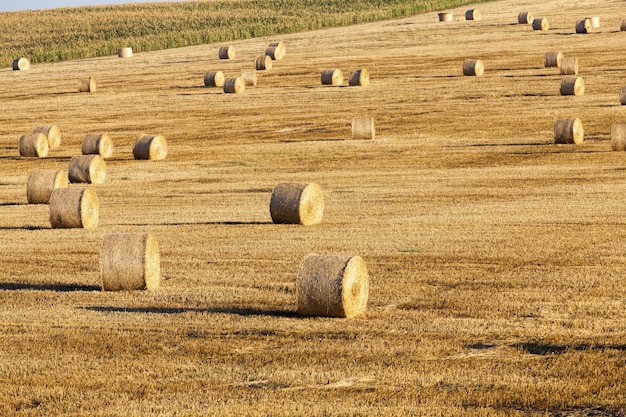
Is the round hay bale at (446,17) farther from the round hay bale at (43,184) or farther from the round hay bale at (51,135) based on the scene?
the round hay bale at (43,184)

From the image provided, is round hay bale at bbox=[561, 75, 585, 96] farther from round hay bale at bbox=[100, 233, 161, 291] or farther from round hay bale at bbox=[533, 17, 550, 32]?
round hay bale at bbox=[100, 233, 161, 291]

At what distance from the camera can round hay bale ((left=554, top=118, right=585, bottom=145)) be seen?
33750 mm

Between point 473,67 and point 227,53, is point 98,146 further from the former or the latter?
point 227,53

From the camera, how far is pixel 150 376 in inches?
491

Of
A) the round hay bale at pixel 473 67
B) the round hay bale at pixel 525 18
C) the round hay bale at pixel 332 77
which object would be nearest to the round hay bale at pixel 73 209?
the round hay bale at pixel 332 77

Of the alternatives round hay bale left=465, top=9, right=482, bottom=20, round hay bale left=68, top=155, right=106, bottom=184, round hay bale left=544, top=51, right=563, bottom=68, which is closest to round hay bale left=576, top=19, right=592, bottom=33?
round hay bale left=544, top=51, right=563, bottom=68

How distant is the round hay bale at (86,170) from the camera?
3020 cm

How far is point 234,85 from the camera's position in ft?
167

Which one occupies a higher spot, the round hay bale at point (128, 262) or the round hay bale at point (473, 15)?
the round hay bale at point (473, 15)

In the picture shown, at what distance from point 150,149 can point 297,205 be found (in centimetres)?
1346

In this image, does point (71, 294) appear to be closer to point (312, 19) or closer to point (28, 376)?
point (28, 376)

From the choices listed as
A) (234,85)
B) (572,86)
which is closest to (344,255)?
(572,86)

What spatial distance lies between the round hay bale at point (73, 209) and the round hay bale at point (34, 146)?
14189 millimetres

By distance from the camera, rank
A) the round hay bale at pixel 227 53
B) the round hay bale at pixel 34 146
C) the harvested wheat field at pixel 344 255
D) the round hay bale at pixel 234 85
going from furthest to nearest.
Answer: the round hay bale at pixel 227 53 → the round hay bale at pixel 234 85 → the round hay bale at pixel 34 146 → the harvested wheat field at pixel 344 255
